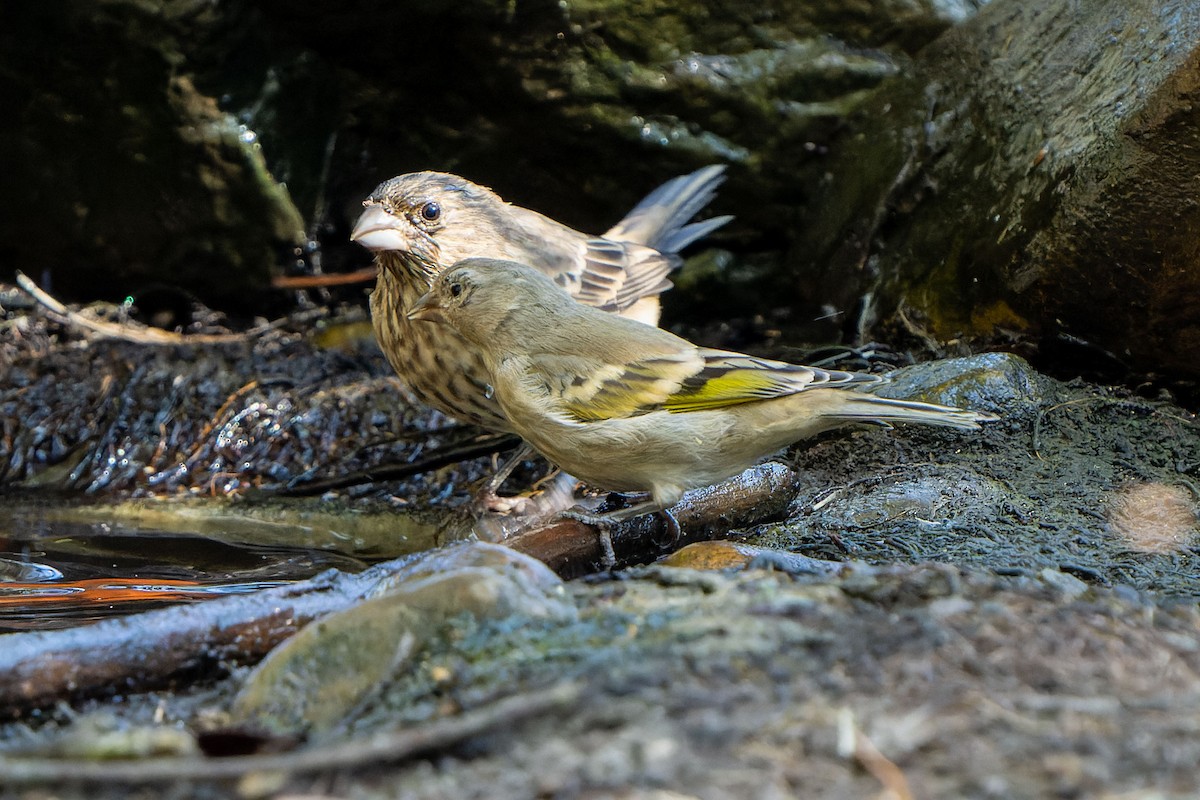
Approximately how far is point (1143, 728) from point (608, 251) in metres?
4.72

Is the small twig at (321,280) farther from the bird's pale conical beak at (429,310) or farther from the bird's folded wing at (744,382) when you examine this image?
the bird's folded wing at (744,382)

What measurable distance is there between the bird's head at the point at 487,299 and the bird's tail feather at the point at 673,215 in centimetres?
231

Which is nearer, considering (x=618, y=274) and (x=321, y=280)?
(x=618, y=274)

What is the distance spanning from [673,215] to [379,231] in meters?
2.14

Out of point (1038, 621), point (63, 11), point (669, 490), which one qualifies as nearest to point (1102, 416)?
point (669, 490)

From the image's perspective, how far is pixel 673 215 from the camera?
22.1 ft

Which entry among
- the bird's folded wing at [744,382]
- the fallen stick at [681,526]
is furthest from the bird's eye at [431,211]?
the fallen stick at [681,526]

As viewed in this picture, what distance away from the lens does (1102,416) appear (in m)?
4.75

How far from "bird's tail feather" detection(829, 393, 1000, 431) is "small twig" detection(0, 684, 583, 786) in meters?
2.08

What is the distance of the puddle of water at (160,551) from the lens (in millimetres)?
4074

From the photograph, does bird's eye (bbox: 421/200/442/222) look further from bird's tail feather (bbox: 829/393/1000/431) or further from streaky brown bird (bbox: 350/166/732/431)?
bird's tail feather (bbox: 829/393/1000/431)

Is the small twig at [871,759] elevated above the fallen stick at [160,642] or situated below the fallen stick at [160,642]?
above

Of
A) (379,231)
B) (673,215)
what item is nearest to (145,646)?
(379,231)

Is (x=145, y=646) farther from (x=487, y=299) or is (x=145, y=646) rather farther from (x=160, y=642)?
(x=487, y=299)
